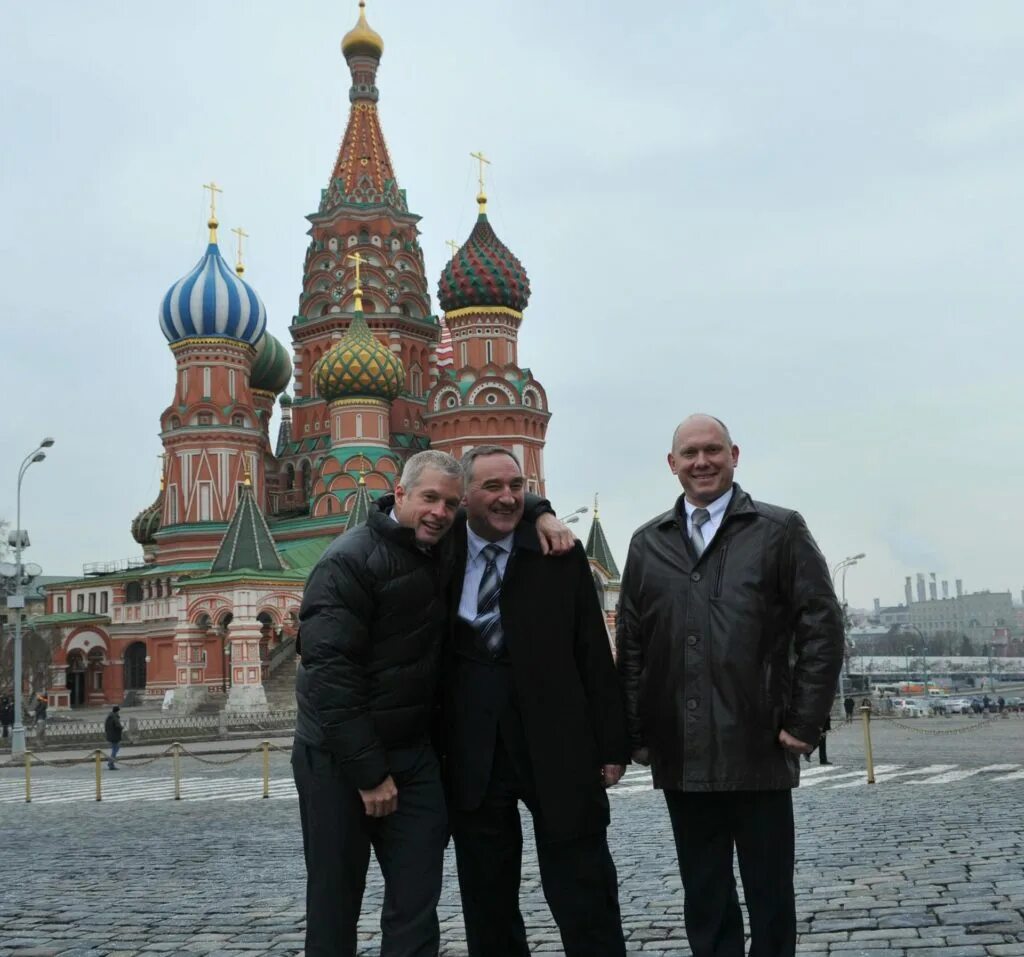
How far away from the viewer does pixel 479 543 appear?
5125 mm

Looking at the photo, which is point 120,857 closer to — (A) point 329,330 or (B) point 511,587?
(B) point 511,587

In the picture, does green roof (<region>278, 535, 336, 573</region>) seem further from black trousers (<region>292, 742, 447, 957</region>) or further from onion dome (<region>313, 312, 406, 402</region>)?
black trousers (<region>292, 742, 447, 957</region>)

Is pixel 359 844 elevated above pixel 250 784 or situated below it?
above

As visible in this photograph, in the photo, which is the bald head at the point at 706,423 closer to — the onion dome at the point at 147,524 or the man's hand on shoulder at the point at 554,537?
the man's hand on shoulder at the point at 554,537

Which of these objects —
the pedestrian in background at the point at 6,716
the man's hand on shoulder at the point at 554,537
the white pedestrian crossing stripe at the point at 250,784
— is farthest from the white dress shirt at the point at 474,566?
the pedestrian in background at the point at 6,716

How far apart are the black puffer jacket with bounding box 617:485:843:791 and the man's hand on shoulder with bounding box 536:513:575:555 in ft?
1.17

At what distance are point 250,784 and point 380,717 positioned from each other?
1421 centimetres

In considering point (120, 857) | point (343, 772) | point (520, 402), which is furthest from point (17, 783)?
point (520, 402)

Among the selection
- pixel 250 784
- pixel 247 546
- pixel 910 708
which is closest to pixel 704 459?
pixel 250 784

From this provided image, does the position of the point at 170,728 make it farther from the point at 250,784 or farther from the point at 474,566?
the point at 474,566

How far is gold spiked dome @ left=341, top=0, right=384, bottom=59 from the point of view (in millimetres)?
62281

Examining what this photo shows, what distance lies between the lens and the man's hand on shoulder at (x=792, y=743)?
4727 mm

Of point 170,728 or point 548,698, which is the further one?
point 170,728

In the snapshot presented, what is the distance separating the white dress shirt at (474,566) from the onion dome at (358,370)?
48.0 meters
